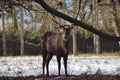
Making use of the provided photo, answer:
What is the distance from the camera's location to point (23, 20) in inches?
1602

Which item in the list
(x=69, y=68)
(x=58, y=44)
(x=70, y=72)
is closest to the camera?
(x=58, y=44)

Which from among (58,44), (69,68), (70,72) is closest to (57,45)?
Result: (58,44)

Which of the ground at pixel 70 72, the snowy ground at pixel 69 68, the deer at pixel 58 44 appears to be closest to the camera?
the ground at pixel 70 72

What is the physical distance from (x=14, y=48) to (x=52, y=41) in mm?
28357

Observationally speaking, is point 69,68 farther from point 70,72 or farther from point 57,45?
point 57,45

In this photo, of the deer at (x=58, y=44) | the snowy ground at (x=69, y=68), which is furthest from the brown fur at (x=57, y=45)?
the snowy ground at (x=69, y=68)

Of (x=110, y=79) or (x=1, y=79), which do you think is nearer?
(x=110, y=79)

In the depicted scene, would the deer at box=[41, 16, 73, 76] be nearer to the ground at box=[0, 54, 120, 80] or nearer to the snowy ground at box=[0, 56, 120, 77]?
the ground at box=[0, 54, 120, 80]

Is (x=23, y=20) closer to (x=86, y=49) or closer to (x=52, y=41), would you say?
(x=86, y=49)

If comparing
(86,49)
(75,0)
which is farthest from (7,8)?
(86,49)

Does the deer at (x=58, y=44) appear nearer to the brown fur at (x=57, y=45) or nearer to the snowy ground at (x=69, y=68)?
the brown fur at (x=57, y=45)

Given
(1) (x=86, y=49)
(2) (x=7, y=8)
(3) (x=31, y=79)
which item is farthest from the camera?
(1) (x=86, y=49)

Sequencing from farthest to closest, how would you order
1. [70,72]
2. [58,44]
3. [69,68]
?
[69,68]
[70,72]
[58,44]

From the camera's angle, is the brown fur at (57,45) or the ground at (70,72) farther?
the brown fur at (57,45)
